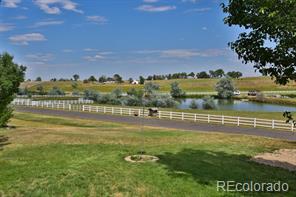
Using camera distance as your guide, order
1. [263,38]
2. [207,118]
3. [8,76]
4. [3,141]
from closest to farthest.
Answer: [263,38] < [8,76] < [3,141] < [207,118]

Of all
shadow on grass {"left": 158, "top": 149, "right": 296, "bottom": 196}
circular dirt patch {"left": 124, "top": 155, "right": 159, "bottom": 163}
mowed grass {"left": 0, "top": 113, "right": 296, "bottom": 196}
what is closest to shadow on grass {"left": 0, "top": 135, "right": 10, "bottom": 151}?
mowed grass {"left": 0, "top": 113, "right": 296, "bottom": 196}

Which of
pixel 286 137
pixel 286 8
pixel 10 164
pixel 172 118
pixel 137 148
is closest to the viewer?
pixel 286 8

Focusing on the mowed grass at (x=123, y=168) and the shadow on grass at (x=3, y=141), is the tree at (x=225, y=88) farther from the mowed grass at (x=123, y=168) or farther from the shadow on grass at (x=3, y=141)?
the shadow on grass at (x=3, y=141)

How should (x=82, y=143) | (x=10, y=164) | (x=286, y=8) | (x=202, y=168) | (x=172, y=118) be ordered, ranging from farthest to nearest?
(x=172, y=118) < (x=82, y=143) < (x=10, y=164) < (x=202, y=168) < (x=286, y=8)

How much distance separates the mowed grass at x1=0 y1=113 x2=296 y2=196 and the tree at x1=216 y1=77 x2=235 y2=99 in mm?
99684

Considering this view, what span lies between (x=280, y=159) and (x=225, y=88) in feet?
350

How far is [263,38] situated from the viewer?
13.0 metres

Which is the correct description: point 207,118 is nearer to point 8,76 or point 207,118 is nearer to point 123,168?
point 8,76

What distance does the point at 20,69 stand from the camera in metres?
24.6

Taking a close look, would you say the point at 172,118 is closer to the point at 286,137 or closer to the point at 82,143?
the point at 286,137

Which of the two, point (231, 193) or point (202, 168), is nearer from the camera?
point (231, 193)

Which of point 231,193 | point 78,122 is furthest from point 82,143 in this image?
point 78,122

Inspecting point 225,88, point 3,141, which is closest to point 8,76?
point 3,141

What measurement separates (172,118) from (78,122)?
1016 cm
